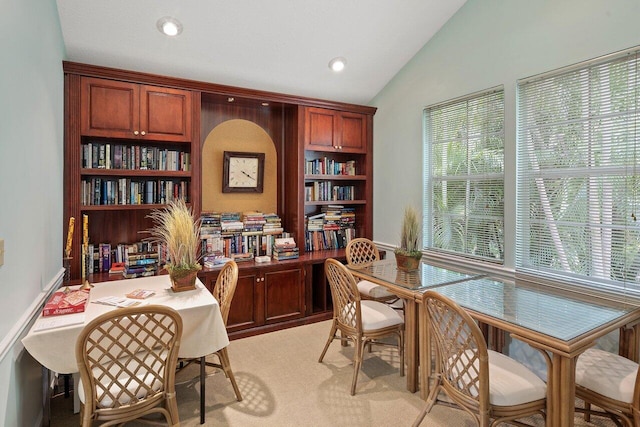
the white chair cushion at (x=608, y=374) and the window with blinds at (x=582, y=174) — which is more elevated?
the window with blinds at (x=582, y=174)

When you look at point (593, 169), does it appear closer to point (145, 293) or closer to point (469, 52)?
point (469, 52)

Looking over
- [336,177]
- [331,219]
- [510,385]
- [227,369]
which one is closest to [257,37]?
[336,177]

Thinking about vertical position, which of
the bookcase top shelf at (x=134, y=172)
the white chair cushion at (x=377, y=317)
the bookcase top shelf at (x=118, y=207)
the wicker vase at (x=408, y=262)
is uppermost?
the bookcase top shelf at (x=134, y=172)

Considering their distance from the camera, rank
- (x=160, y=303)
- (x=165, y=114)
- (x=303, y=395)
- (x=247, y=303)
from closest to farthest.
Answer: (x=160, y=303) → (x=303, y=395) → (x=165, y=114) → (x=247, y=303)

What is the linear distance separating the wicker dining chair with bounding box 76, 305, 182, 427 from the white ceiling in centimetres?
236

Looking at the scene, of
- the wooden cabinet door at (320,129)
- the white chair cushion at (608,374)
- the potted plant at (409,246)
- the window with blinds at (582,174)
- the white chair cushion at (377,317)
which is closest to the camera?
the white chair cushion at (608,374)

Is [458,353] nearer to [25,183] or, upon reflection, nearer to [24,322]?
[24,322]

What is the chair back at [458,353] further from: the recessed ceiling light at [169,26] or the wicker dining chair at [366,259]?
the recessed ceiling light at [169,26]

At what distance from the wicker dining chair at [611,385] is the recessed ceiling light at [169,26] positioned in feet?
12.1

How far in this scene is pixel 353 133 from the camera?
4.35m

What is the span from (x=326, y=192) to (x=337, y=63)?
148 cm

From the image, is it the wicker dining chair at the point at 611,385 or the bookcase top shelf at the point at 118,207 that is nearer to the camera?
the wicker dining chair at the point at 611,385

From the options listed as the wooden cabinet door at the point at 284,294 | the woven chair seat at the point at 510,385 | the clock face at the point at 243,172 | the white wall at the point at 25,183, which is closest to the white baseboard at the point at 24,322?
the white wall at the point at 25,183

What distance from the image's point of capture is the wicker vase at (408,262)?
293 cm
